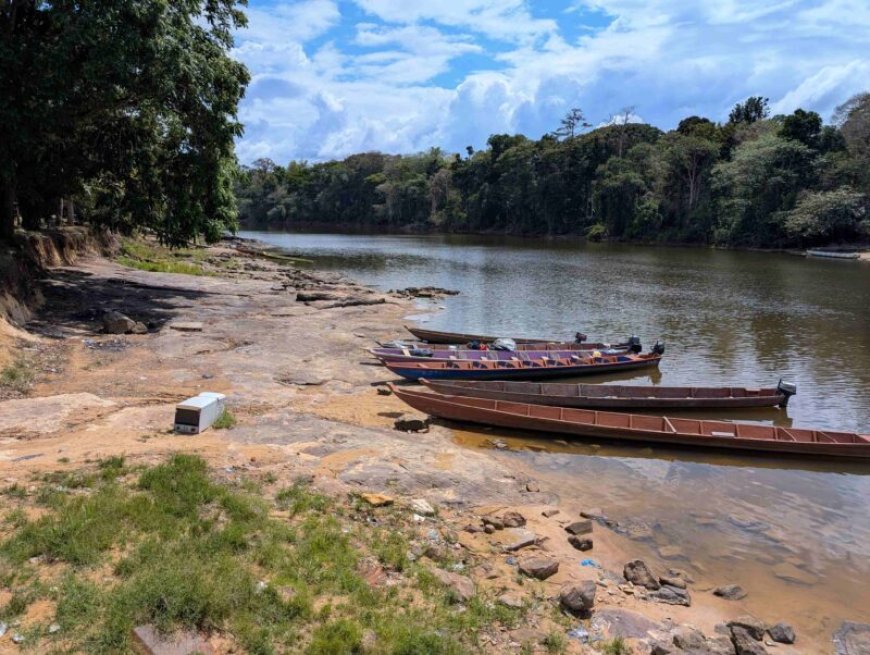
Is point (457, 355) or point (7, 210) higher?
point (7, 210)

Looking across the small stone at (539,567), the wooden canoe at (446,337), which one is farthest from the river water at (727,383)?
the wooden canoe at (446,337)

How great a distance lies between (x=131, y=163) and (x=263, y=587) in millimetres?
22951

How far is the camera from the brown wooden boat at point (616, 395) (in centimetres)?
1644

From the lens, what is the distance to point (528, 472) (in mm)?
12367

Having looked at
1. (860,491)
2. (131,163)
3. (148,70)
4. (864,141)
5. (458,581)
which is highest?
(864,141)

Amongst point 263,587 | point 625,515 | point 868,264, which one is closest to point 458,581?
point 263,587

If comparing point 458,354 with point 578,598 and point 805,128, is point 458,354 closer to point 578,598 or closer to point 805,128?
point 578,598

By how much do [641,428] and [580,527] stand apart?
219 inches

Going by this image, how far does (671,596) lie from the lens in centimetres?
795

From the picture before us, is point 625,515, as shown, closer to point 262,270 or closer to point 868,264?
point 262,270

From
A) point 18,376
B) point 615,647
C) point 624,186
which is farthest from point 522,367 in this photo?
point 624,186

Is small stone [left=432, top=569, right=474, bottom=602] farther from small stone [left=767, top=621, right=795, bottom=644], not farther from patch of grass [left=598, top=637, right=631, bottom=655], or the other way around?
small stone [left=767, top=621, right=795, bottom=644]

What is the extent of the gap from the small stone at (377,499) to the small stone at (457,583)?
1.85 meters

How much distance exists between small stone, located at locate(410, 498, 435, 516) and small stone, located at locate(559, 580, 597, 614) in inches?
95.4
